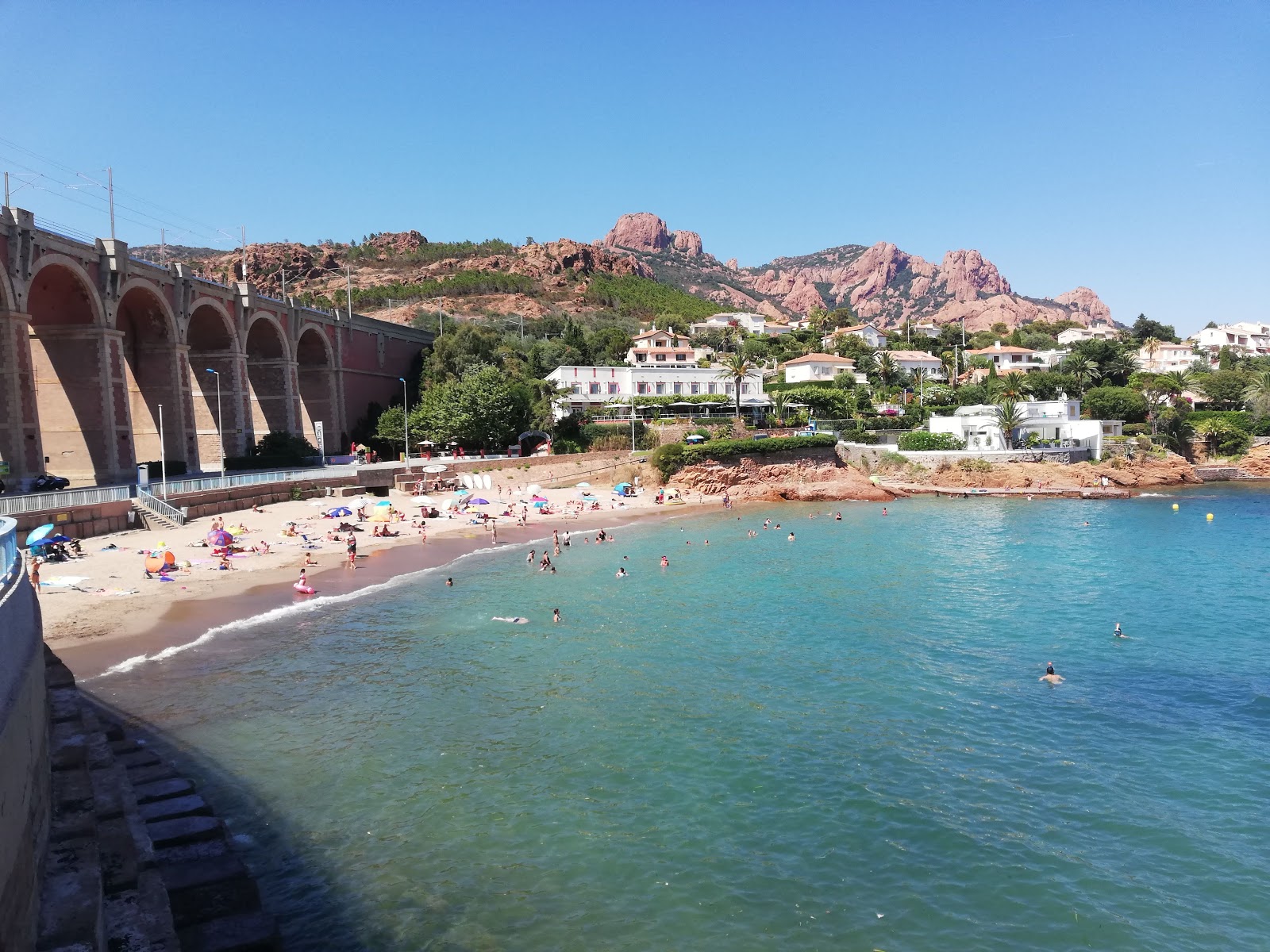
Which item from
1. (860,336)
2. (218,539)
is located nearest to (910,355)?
(860,336)

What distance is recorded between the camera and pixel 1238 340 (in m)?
137

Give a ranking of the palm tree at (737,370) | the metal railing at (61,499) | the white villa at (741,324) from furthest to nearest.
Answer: the white villa at (741,324), the palm tree at (737,370), the metal railing at (61,499)

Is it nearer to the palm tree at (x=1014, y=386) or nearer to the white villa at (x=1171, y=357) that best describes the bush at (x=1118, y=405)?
the palm tree at (x=1014, y=386)

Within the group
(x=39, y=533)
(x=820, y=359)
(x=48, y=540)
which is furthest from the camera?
(x=820, y=359)

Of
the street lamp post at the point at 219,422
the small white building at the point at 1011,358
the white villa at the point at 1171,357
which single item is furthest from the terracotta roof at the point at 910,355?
the street lamp post at the point at 219,422

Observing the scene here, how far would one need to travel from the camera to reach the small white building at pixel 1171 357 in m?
112

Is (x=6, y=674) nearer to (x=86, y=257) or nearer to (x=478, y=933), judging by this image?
(x=478, y=933)

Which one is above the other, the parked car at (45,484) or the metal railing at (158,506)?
the parked car at (45,484)

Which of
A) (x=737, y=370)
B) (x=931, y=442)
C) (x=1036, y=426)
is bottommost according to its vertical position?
(x=931, y=442)

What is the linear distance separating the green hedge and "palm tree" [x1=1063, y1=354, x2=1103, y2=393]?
4044cm

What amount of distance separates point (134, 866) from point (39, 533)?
2326cm

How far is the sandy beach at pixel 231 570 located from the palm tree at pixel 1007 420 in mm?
32607

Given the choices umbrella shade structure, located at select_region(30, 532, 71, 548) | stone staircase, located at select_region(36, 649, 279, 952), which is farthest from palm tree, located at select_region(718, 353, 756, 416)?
stone staircase, located at select_region(36, 649, 279, 952)

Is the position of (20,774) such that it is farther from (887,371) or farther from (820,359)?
(887,371)
